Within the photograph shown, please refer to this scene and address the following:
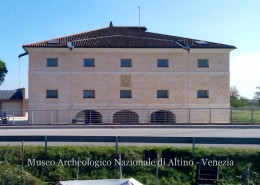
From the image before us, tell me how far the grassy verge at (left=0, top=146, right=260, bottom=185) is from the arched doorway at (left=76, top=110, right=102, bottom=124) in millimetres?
18379

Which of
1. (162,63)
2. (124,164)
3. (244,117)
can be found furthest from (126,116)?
(124,164)

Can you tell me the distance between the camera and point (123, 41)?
119 ft

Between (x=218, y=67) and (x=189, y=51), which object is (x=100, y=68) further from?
(x=218, y=67)

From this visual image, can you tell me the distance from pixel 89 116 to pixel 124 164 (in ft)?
63.8

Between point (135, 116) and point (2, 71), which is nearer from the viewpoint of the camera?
point (135, 116)

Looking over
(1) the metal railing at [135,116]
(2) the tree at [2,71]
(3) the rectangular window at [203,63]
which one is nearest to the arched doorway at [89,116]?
(1) the metal railing at [135,116]

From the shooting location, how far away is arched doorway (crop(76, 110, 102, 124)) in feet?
110

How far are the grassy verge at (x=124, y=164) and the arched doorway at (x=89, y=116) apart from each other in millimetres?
18379

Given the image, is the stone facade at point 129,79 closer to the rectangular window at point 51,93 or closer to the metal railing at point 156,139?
the rectangular window at point 51,93

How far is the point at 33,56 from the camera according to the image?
114 feet

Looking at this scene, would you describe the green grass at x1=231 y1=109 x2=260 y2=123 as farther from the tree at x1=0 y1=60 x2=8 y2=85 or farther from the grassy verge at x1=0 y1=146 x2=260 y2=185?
the tree at x1=0 y1=60 x2=8 y2=85

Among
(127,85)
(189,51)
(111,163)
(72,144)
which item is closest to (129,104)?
(127,85)

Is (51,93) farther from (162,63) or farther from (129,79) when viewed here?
(162,63)

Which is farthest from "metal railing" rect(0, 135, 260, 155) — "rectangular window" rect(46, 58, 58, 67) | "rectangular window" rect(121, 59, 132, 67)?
"rectangular window" rect(121, 59, 132, 67)
